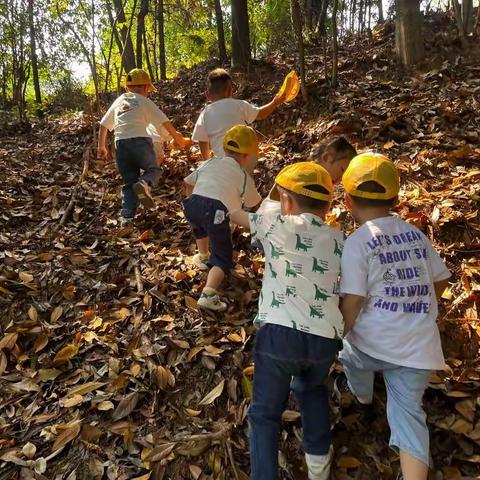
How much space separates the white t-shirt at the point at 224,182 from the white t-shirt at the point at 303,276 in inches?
39.1

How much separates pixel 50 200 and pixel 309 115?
3243mm

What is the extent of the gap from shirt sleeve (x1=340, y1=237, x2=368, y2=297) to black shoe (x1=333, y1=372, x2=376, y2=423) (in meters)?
0.82

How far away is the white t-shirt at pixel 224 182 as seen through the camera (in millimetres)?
3387

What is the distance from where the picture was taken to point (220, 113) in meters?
4.41

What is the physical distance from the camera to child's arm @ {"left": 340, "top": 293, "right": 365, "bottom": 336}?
2295 millimetres

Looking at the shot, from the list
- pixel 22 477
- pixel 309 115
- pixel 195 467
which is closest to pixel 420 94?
pixel 309 115

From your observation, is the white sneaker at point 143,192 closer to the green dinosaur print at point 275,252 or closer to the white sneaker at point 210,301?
the white sneaker at point 210,301

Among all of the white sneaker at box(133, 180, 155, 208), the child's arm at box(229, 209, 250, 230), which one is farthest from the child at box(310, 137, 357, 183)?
the white sneaker at box(133, 180, 155, 208)

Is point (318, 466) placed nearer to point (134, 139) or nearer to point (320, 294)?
point (320, 294)

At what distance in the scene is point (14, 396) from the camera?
2990 mm

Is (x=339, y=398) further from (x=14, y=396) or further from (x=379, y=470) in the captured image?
(x=14, y=396)

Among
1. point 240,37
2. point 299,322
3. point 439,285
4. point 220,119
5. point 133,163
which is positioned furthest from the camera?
point 240,37

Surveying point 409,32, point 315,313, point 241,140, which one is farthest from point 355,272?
point 409,32

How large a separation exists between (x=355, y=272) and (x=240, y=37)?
6621 mm
